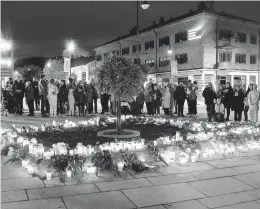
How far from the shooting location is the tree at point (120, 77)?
27.5 feet

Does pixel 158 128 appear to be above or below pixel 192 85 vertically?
below

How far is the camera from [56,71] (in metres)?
68.8

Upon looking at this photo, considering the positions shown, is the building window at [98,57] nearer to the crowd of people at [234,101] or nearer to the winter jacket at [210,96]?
the crowd of people at [234,101]

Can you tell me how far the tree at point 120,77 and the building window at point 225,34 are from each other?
99.5 ft

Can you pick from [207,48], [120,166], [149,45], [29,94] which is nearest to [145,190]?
[120,166]

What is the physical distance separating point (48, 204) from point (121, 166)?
1837 millimetres

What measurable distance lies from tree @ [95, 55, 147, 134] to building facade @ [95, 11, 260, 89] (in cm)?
2623

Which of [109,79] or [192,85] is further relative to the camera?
[192,85]

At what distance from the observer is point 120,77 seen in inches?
329

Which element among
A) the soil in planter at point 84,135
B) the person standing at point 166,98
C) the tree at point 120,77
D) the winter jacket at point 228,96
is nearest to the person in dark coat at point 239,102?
the winter jacket at point 228,96

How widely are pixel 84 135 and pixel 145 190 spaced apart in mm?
4426

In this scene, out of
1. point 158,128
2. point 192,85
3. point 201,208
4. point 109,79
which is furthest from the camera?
point 192,85

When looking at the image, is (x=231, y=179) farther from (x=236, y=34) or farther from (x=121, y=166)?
(x=236, y=34)

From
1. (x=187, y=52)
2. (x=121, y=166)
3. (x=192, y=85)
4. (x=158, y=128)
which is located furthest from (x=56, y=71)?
(x=121, y=166)
